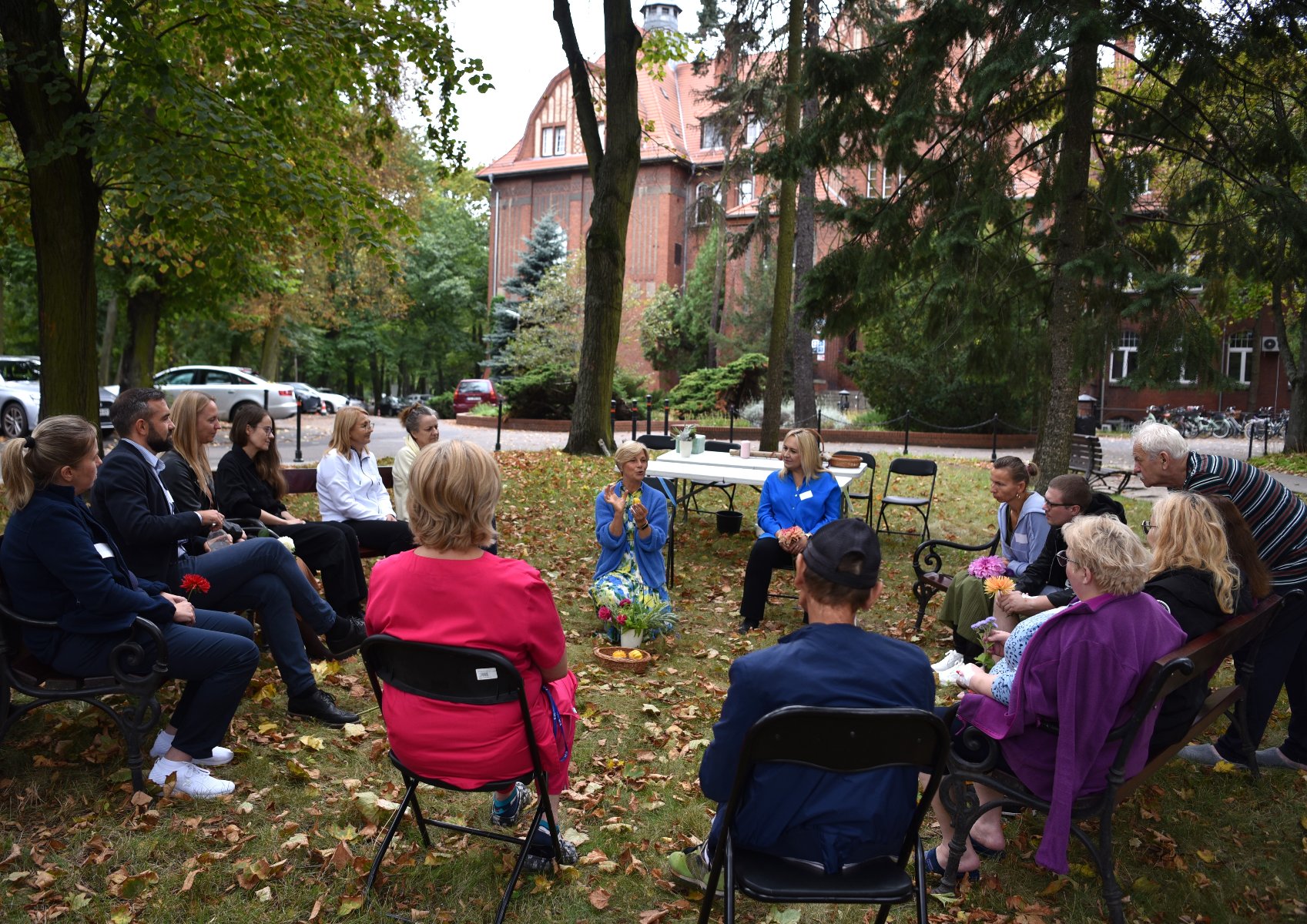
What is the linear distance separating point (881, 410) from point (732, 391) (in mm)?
4352

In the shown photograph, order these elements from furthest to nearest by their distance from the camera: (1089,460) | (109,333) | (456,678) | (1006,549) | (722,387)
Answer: (722,387) < (109,333) < (1089,460) < (1006,549) < (456,678)

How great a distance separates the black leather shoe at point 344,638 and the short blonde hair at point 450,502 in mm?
2642

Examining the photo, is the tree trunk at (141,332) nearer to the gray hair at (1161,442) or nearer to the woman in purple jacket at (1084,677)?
the gray hair at (1161,442)

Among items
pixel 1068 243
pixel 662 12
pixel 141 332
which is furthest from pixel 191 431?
pixel 662 12

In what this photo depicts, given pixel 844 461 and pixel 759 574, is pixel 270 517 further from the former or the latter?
pixel 844 461

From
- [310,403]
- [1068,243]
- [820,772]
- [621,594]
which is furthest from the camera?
[310,403]

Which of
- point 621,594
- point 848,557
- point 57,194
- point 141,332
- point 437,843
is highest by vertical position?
point 57,194

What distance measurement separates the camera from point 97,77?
10.8 meters

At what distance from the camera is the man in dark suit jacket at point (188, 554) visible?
430 cm

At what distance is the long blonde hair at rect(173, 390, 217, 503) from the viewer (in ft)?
16.7

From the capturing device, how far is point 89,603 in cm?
350

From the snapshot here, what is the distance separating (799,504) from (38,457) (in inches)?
190

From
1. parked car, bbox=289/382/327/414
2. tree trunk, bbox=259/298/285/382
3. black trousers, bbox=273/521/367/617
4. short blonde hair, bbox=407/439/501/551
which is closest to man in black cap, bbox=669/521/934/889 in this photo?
short blonde hair, bbox=407/439/501/551

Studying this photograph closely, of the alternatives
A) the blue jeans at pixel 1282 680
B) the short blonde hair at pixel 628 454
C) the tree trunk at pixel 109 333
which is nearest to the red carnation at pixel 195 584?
the short blonde hair at pixel 628 454
